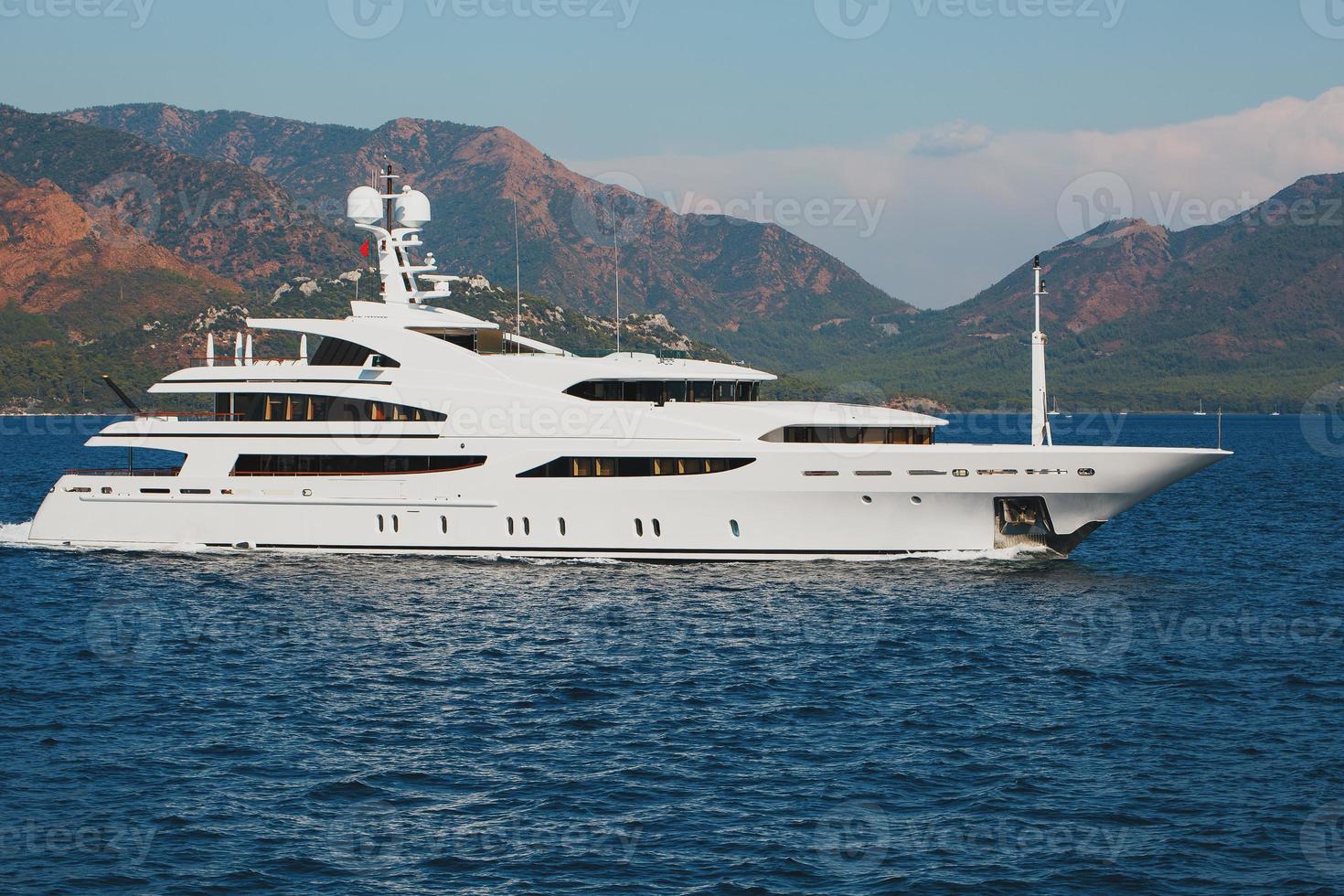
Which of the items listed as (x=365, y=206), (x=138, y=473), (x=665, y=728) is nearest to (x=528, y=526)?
(x=365, y=206)

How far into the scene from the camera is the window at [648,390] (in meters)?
36.8

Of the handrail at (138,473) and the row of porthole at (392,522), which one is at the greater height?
the handrail at (138,473)

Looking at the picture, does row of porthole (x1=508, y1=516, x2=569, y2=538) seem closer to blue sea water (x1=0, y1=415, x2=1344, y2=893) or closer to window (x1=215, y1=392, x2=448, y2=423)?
blue sea water (x1=0, y1=415, x2=1344, y2=893)

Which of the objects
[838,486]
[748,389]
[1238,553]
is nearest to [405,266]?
[748,389]

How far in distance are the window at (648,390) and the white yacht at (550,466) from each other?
0.06 metres

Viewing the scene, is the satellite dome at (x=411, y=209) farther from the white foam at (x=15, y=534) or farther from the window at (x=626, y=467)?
the white foam at (x=15, y=534)

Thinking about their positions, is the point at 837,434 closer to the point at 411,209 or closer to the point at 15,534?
the point at 411,209

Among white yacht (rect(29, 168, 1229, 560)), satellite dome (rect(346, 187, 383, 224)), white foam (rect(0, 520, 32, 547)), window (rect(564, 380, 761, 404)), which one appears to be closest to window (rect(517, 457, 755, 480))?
white yacht (rect(29, 168, 1229, 560))

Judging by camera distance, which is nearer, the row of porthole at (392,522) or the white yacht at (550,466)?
the white yacht at (550,466)

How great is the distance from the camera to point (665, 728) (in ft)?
71.6

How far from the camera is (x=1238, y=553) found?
43.7 m

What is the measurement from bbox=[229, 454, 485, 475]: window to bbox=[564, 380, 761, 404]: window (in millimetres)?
3539

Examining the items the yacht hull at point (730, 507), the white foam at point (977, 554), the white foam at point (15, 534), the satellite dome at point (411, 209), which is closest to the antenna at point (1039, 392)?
the yacht hull at point (730, 507)

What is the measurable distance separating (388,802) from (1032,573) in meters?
20.9
